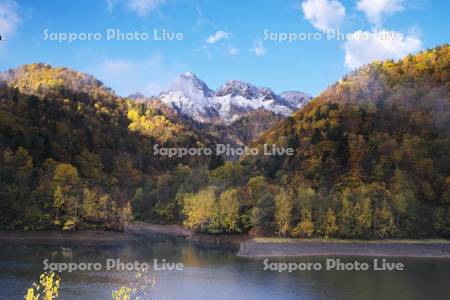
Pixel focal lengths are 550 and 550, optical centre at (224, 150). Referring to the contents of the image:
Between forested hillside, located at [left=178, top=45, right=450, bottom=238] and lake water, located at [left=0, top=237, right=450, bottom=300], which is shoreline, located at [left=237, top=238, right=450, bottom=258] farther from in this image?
lake water, located at [left=0, top=237, right=450, bottom=300]

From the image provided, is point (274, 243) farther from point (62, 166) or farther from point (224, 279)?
point (62, 166)

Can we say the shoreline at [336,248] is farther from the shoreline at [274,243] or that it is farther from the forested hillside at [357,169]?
the forested hillside at [357,169]

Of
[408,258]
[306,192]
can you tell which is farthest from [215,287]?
[306,192]

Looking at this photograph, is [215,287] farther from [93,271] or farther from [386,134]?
[386,134]

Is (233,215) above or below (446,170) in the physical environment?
below

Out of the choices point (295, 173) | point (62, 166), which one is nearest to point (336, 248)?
point (295, 173)
